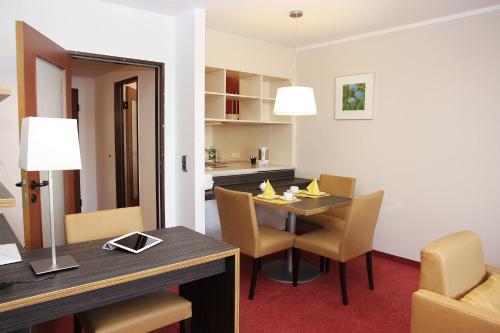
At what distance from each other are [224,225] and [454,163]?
2.08m

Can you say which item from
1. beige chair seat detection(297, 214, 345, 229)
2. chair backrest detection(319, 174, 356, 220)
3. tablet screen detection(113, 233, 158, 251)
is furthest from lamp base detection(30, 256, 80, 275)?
chair backrest detection(319, 174, 356, 220)

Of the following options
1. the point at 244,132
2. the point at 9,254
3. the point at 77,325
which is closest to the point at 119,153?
the point at 244,132

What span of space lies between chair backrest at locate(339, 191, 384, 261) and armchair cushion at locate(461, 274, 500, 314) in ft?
3.30

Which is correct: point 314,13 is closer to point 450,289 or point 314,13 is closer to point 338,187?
point 338,187

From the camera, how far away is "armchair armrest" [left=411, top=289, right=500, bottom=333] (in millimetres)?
1419

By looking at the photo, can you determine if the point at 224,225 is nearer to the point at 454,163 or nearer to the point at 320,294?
the point at 320,294

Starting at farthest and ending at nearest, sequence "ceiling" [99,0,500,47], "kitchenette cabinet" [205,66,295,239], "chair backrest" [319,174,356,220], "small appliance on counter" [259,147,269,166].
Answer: "small appliance on counter" [259,147,269,166] < "kitchenette cabinet" [205,66,295,239] < "chair backrest" [319,174,356,220] < "ceiling" [99,0,500,47]

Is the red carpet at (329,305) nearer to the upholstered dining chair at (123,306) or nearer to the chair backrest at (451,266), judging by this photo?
the upholstered dining chair at (123,306)

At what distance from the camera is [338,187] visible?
12.4 feet

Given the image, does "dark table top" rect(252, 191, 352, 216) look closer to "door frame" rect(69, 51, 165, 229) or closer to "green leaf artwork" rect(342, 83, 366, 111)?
"door frame" rect(69, 51, 165, 229)

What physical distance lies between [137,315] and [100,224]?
621 mm

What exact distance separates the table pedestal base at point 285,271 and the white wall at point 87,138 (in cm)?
353

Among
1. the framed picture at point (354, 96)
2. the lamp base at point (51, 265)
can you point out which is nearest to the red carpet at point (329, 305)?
the lamp base at point (51, 265)

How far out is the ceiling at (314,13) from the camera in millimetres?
2949
